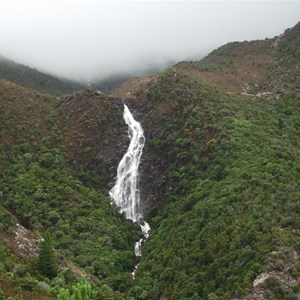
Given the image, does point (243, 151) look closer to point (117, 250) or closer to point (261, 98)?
point (117, 250)

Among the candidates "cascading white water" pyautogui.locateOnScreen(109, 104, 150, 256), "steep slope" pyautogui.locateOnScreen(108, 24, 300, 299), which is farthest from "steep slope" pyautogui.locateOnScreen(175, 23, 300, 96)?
"cascading white water" pyautogui.locateOnScreen(109, 104, 150, 256)

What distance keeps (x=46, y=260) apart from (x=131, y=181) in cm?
6105

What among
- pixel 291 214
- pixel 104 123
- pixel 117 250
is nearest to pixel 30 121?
pixel 104 123

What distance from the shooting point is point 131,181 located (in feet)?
390

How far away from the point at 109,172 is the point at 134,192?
369 inches

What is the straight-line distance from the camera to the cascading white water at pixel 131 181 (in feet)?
371

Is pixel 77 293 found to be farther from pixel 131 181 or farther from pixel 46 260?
pixel 131 181

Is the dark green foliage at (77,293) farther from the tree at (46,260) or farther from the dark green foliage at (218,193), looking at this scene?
the dark green foliage at (218,193)

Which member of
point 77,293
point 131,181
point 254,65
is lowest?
point 131,181

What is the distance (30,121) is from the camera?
124 m

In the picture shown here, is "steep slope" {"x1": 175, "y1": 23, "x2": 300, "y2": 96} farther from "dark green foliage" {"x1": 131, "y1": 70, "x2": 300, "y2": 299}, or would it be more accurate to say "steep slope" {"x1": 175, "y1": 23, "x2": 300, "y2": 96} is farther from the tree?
the tree

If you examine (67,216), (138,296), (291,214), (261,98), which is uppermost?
(261,98)

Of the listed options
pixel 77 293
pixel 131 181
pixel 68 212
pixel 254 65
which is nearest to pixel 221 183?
pixel 131 181

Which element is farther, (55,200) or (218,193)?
(55,200)
